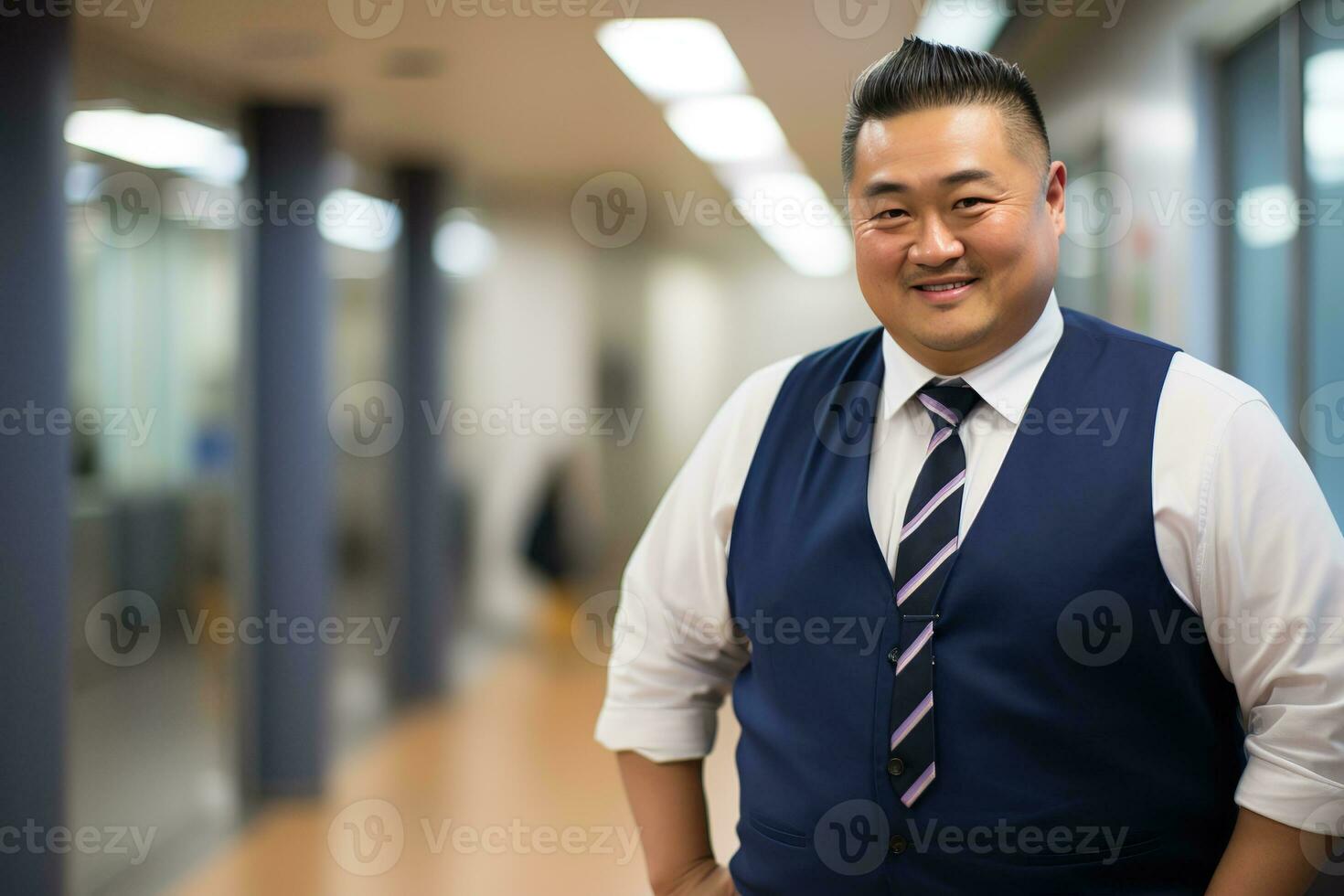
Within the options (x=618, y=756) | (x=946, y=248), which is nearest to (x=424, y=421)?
(x=618, y=756)

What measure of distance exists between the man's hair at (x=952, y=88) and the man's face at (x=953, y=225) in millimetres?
11

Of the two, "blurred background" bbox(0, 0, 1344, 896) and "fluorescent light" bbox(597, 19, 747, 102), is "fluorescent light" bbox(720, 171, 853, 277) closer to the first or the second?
"blurred background" bbox(0, 0, 1344, 896)

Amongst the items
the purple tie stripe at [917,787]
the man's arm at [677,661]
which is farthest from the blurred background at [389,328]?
the man's arm at [677,661]

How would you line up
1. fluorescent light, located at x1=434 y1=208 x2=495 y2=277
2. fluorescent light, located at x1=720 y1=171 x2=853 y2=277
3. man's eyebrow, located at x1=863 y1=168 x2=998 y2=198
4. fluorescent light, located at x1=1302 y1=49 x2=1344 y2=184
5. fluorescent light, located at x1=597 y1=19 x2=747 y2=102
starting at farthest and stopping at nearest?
1. fluorescent light, located at x1=434 y1=208 x2=495 y2=277
2. fluorescent light, located at x1=720 y1=171 x2=853 y2=277
3. fluorescent light, located at x1=597 y1=19 x2=747 y2=102
4. fluorescent light, located at x1=1302 y1=49 x2=1344 y2=184
5. man's eyebrow, located at x1=863 y1=168 x2=998 y2=198

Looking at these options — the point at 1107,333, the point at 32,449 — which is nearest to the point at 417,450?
the point at 32,449

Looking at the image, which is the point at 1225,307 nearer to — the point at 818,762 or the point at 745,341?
the point at 818,762

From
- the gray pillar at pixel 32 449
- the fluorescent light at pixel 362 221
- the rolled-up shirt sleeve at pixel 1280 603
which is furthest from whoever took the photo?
the fluorescent light at pixel 362 221

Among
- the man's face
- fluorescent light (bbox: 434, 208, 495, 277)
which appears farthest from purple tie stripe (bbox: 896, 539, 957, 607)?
fluorescent light (bbox: 434, 208, 495, 277)

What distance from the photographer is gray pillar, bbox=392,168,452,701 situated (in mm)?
6004

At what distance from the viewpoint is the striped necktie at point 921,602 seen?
125 centimetres

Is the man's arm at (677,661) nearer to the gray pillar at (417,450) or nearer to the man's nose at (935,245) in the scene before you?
the man's nose at (935,245)

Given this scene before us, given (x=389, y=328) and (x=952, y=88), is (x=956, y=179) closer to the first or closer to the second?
(x=952, y=88)

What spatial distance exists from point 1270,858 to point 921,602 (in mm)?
430

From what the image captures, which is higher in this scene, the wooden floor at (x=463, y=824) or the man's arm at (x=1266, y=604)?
the man's arm at (x=1266, y=604)
